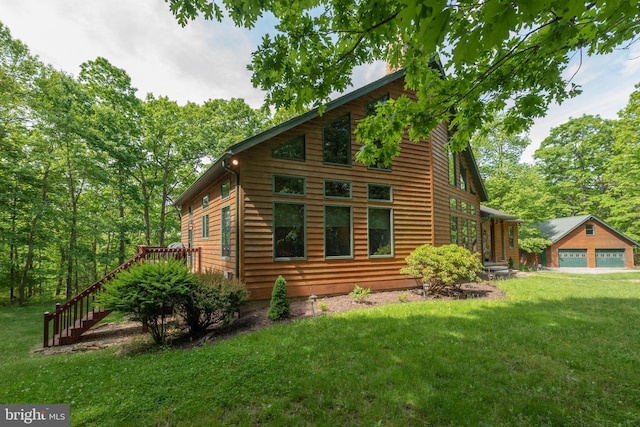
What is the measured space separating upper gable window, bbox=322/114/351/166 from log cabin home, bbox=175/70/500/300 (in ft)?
0.11

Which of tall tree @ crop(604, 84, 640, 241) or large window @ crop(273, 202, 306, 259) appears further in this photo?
tall tree @ crop(604, 84, 640, 241)

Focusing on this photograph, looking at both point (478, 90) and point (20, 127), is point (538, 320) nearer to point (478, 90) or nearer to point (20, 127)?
point (478, 90)

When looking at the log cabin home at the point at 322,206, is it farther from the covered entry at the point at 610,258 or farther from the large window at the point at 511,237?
the covered entry at the point at 610,258

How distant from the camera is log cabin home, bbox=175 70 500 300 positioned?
7.20 m

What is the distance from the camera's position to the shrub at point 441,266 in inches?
307

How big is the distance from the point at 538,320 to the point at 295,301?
570 cm

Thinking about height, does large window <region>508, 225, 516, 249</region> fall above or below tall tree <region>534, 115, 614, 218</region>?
below

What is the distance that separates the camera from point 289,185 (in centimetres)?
772

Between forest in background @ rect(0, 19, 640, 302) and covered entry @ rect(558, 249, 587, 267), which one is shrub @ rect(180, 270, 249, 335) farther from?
covered entry @ rect(558, 249, 587, 267)

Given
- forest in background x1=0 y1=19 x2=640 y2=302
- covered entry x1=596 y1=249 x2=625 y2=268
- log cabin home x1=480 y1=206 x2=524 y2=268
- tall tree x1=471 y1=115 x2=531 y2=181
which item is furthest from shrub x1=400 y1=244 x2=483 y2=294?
tall tree x1=471 y1=115 x2=531 y2=181

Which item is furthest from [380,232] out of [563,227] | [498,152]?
[498,152]

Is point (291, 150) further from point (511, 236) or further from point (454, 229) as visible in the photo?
point (511, 236)

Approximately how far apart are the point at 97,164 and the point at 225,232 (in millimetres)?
11347

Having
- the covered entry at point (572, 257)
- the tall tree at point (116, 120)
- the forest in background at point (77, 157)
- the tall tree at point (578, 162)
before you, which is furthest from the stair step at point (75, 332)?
the tall tree at point (578, 162)
